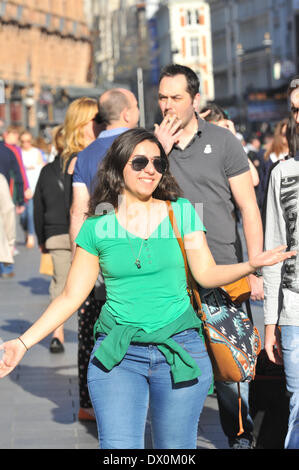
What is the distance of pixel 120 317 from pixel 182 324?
24 centimetres

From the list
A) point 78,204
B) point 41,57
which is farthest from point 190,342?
point 41,57

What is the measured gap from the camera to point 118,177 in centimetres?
426

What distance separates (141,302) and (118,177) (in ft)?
1.75

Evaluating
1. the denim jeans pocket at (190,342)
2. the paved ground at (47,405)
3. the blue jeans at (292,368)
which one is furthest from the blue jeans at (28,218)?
the denim jeans pocket at (190,342)

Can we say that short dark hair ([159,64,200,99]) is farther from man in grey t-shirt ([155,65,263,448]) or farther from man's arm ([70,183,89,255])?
man's arm ([70,183,89,255])

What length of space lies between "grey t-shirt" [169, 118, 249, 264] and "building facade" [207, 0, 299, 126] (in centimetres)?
7336

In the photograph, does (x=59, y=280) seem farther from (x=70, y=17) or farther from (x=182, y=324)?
(x=70, y=17)

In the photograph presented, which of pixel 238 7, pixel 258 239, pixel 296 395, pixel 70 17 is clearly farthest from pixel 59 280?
pixel 238 7

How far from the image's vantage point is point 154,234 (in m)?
4.15

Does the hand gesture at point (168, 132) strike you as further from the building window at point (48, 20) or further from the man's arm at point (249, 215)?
the building window at point (48, 20)

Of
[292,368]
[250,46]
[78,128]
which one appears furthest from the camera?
[250,46]

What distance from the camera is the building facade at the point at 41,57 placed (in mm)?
59344

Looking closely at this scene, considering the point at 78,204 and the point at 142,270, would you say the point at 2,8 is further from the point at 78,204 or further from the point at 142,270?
the point at 142,270

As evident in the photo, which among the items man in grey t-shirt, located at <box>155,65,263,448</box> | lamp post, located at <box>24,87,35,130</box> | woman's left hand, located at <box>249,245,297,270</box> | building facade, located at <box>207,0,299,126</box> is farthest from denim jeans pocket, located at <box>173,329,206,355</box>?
building facade, located at <box>207,0,299,126</box>
